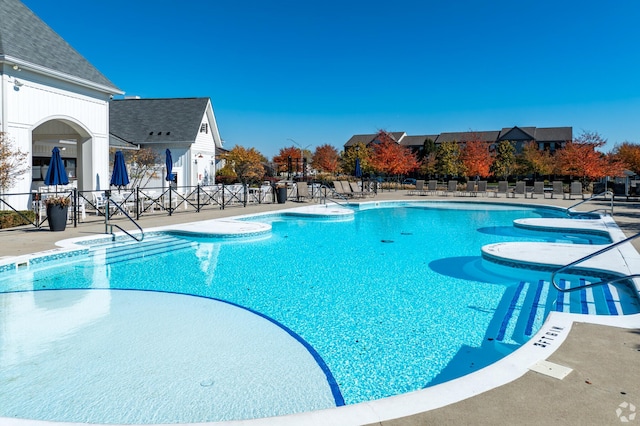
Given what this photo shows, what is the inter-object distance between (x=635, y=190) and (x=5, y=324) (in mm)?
26848

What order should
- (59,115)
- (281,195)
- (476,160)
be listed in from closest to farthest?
1. (59,115)
2. (281,195)
3. (476,160)

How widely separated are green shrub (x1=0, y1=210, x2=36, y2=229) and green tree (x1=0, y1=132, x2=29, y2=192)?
4.01ft

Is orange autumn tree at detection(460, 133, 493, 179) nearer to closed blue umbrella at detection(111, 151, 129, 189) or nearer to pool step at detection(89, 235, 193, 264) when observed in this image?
closed blue umbrella at detection(111, 151, 129, 189)

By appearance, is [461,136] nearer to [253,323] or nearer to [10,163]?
[10,163]

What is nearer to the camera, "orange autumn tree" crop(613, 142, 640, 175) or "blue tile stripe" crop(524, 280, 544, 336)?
"blue tile stripe" crop(524, 280, 544, 336)

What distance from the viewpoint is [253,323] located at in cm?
582

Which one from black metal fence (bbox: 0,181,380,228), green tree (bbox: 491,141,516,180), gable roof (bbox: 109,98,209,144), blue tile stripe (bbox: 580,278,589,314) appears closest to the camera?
blue tile stripe (bbox: 580,278,589,314)

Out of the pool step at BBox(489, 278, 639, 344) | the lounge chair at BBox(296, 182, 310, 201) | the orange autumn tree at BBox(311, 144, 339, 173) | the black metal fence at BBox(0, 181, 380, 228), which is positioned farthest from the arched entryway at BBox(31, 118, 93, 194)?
the orange autumn tree at BBox(311, 144, 339, 173)

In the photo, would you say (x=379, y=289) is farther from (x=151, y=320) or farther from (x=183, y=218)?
(x=183, y=218)

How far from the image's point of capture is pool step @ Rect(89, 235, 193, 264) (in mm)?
9570

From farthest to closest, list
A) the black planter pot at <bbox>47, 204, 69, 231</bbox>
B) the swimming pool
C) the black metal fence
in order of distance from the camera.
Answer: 1. the black metal fence
2. the black planter pot at <bbox>47, 204, 69, 231</bbox>
3. the swimming pool

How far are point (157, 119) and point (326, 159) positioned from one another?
35.7 m

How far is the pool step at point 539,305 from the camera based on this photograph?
557cm

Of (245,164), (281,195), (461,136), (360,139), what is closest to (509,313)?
(281,195)
